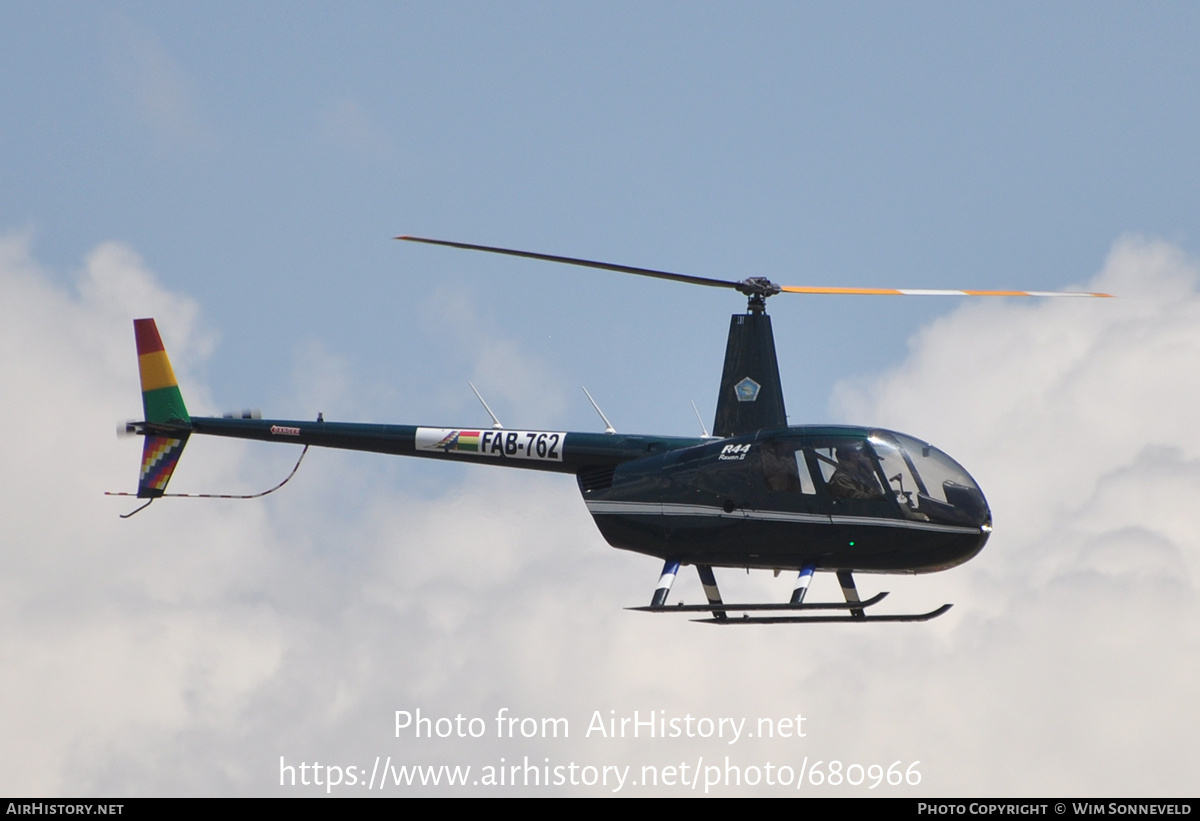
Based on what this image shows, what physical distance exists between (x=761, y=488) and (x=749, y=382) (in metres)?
1.99

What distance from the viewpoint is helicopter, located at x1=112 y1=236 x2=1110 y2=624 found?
73.1ft

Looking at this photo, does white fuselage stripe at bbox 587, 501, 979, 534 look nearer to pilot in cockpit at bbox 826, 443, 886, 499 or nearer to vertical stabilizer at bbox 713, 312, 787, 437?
pilot in cockpit at bbox 826, 443, 886, 499

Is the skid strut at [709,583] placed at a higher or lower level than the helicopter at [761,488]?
lower

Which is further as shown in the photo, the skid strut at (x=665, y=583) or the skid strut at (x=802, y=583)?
the skid strut at (x=665, y=583)

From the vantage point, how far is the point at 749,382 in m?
24.5

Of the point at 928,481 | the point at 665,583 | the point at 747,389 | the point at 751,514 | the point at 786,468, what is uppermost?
the point at 747,389

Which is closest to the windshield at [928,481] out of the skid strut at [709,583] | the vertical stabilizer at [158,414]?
the skid strut at [709,583]

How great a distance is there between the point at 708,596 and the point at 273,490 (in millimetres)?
9310

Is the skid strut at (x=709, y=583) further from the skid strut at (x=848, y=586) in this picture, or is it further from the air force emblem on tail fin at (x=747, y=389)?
the air force emblem on tail fin at (x=747, y=389)

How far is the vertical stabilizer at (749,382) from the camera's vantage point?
79.9 ft

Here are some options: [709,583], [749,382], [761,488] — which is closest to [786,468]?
[761,488]

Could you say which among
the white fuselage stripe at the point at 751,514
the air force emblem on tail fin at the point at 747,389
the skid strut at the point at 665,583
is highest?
the air force emblem on tail fin at the point at 747,389

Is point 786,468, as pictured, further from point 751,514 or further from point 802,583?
point 802,583

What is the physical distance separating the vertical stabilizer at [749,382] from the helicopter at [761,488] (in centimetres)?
2
